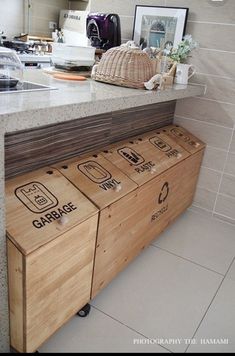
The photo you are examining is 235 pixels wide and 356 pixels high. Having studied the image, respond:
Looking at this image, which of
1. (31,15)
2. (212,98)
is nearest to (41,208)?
(212,98)

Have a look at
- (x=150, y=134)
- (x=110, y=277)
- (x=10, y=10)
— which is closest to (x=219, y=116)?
(x=150, y=134)

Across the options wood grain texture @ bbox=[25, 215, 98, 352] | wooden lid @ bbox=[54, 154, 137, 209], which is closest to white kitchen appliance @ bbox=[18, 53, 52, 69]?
wooden lid @ bbox=[54, 154, 137, 209]

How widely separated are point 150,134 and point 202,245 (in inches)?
32.8

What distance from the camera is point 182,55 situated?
2.16 m

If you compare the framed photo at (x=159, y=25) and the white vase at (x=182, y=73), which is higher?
the framed photo at (x=159, y=25)

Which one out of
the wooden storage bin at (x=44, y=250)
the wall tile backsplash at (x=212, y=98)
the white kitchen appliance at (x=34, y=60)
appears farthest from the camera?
the white kitchen appliance at (x=34, y=60)

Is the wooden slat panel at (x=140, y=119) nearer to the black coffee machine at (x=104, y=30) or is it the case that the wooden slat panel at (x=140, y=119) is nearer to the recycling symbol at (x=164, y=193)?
the recycling symbol at (x=164, y=193)

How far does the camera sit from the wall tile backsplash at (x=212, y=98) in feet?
6.99

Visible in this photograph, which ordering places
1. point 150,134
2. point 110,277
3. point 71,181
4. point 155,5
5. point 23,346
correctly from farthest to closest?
1. point 155,5
2. point 150,134
3. point 110,277
4. point 71,181
5. point 23,346

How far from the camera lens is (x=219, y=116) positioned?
2.31 metres

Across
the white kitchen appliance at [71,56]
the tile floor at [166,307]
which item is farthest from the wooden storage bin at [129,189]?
the white kitchen appliance at [71,56]

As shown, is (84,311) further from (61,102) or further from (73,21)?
(73,21)

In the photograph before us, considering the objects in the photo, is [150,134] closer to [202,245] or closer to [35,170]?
[202,245]

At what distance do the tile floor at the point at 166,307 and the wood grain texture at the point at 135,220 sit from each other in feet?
0.38
